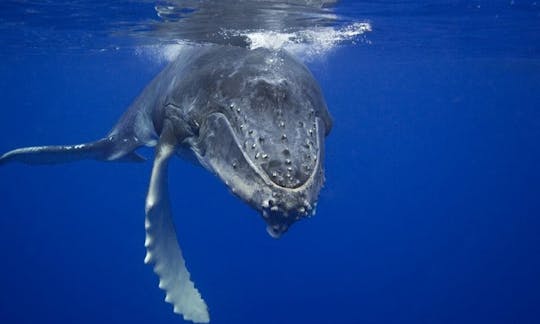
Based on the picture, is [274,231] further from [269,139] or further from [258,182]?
[269,139]

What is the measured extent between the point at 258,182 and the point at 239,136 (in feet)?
2.42

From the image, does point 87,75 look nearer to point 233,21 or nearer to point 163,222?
point 233,21

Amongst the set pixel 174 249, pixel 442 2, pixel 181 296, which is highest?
pixel 442 2

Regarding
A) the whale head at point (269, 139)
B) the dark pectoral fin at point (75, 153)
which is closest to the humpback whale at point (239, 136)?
the whale head at point (269, 139)

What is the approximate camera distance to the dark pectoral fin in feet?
35.5

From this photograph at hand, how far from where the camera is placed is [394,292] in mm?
44188

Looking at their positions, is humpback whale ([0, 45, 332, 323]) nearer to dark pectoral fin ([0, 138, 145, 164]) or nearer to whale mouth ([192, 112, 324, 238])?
whale mouth ([192, 112, 324, 238])

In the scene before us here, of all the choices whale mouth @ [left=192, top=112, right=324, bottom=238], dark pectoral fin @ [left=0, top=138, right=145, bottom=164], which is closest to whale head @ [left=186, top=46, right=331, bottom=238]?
whale mouth @ [left=192, top=112, right=324, bottom=238]

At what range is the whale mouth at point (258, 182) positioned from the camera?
4.36m

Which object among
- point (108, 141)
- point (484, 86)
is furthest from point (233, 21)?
point (484, 86)

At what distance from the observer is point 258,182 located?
14.9 feet

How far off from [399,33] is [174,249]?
762 inches

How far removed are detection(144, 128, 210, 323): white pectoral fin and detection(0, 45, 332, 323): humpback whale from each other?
1 centimetres

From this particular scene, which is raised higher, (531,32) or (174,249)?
(531,32)
